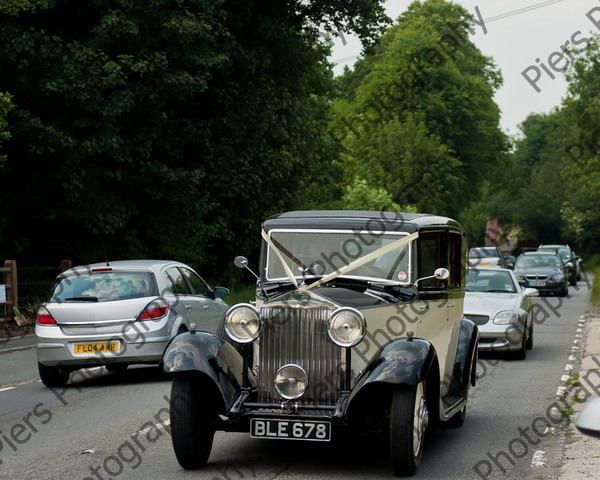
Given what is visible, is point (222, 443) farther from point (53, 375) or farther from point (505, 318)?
point (505, 318)

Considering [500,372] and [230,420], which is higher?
[230,420]

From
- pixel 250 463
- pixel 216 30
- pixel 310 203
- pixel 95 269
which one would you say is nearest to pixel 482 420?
pixel 250 463

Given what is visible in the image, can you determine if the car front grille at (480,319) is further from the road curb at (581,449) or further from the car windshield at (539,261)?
the car windshield at (539,261)

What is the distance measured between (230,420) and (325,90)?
35751mm

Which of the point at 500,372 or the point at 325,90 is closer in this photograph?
the point at 500,372

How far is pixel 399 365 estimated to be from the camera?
24.7ft

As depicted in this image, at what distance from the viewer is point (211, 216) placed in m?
31.4

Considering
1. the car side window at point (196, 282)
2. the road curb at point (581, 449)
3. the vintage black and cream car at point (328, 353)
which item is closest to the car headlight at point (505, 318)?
the road curb at point (581, 449)

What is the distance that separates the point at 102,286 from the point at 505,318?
7132mm

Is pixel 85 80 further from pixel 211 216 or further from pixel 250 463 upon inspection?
pixel 250 463

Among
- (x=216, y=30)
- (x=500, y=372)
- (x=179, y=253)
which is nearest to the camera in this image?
(x=500, y=372)

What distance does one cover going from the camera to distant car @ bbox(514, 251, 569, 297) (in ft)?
132

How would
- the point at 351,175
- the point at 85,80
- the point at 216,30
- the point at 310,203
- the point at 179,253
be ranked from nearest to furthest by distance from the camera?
the point at 85,80, the point at 216,30, the point at 179,253, the point at 310,203, the point at 351,175

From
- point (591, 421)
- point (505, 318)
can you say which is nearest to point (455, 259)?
point (591, 421)
